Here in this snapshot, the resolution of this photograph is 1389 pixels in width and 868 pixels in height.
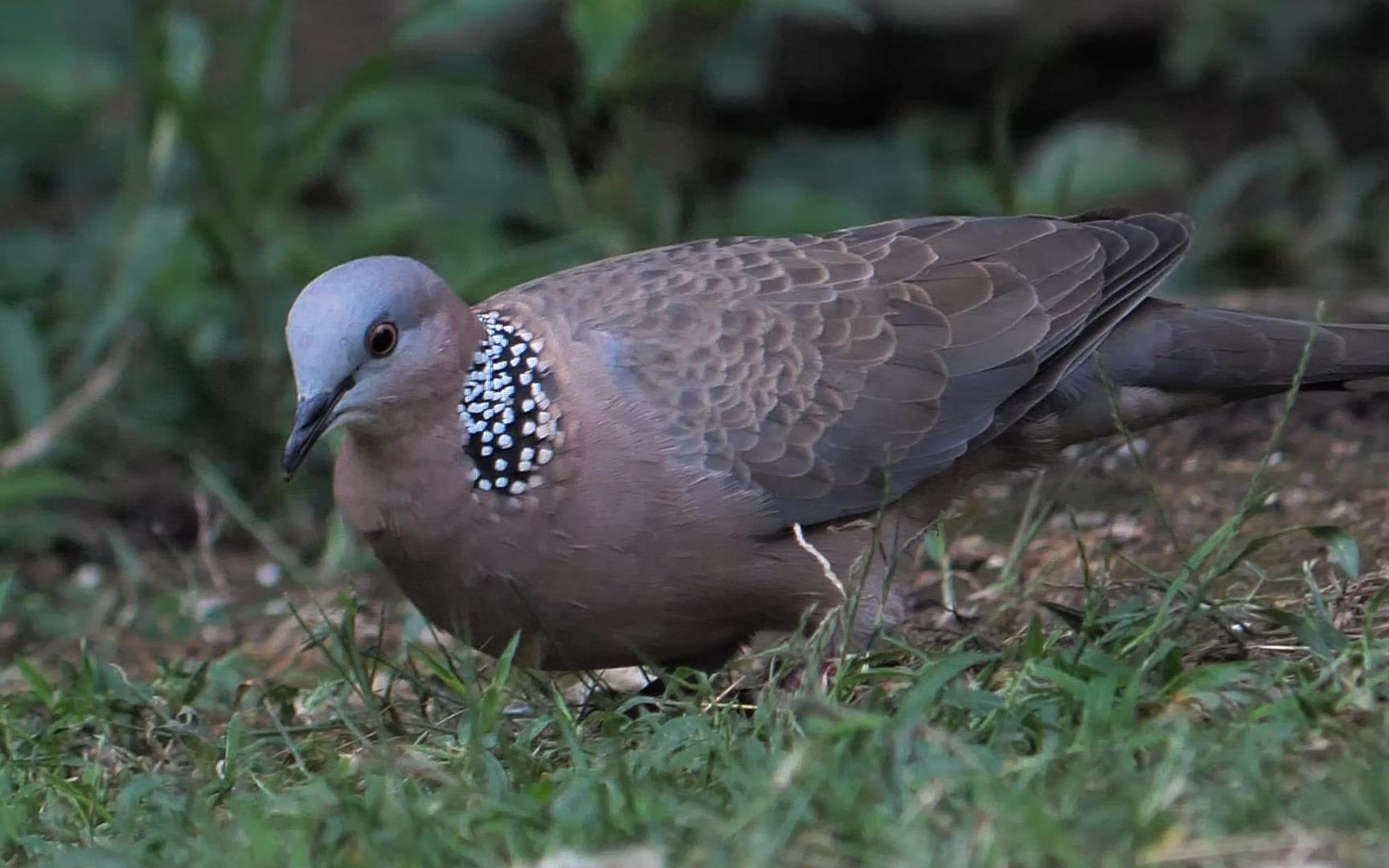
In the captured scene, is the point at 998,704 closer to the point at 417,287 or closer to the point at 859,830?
the point at 859,830

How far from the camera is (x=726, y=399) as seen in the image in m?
3.96

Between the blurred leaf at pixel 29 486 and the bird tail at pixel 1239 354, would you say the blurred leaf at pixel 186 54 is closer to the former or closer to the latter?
the blurred leaf at pixel 29 486

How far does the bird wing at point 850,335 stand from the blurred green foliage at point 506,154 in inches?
50.0

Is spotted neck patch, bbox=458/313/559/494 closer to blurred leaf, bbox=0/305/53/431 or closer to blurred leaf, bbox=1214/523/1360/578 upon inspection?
blurred leaf, bbox=1214/523/1360/578

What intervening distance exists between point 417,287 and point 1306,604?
189 cm

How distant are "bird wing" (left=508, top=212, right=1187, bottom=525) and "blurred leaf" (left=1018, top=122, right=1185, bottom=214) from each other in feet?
8.36

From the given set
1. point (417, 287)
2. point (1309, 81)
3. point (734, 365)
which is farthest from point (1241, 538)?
point (1309, 81)

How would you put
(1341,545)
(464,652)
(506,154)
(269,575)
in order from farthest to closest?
(506,154), (269,575), (1341,545), (464,652)

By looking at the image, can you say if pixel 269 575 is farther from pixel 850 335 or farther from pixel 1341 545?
pixel 1341 545

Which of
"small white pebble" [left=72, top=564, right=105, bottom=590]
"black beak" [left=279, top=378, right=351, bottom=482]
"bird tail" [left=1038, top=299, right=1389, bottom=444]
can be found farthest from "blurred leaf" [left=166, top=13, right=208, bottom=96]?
"bird tail" [left=1038, top=299, right=1389, bottom=444]

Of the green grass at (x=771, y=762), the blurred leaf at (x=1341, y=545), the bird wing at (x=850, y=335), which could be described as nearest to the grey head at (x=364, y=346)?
the bird wing at (x=850, y=335)

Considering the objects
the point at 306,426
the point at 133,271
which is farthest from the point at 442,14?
the point at 306,426

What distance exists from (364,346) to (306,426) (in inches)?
7.8

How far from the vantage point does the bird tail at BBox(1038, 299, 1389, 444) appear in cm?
420
